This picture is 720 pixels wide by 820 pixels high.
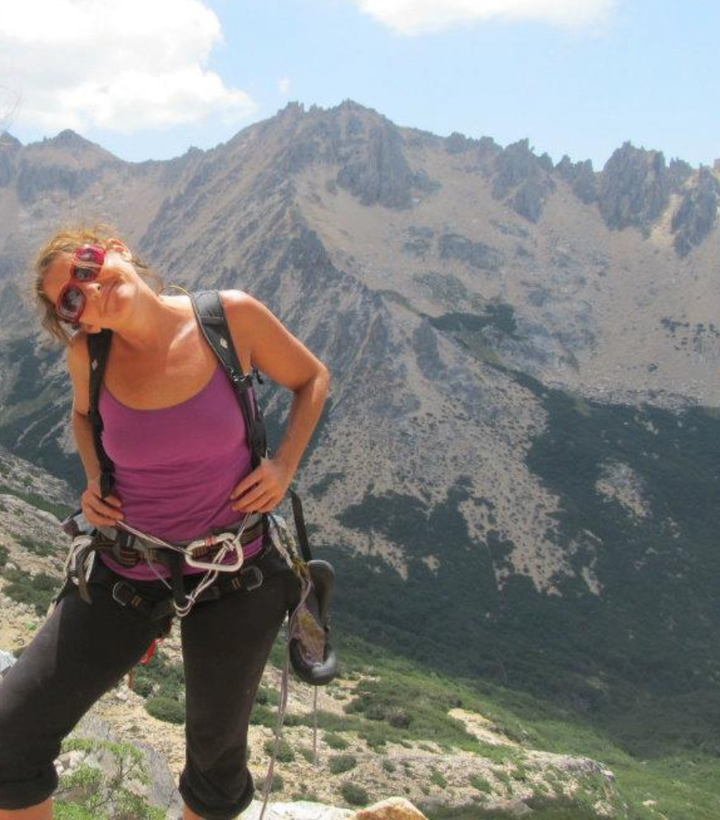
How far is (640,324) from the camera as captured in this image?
591 ft

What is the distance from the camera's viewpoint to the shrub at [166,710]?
18.6 meters

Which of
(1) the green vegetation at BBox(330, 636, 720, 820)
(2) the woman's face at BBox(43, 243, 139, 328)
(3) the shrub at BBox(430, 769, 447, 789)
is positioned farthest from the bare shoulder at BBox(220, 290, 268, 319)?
(3) the shrub at BBox(430, 769, 447, 789)

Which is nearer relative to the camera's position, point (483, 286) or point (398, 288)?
point (398, 288)

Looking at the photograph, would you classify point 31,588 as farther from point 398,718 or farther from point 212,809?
point 212,809

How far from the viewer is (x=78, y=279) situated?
420 cm

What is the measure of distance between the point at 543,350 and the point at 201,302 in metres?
169

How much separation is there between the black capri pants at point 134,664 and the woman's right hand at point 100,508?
277 millimetres

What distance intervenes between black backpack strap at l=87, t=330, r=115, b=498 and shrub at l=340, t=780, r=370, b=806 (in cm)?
1792

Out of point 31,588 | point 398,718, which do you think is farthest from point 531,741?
point 31,588

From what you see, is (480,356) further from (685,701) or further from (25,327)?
(25,327)

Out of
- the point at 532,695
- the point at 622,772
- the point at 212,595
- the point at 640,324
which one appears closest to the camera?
the point at 212,595

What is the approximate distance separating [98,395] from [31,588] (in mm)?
24978

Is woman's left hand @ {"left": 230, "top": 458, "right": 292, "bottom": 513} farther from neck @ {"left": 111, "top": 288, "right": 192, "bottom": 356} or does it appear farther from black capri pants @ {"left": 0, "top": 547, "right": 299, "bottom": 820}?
neck @ {"left": 111, "top": 288, "right": 192, "bottom": 356}

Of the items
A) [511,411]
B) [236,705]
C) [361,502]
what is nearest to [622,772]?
[236,705]
